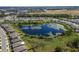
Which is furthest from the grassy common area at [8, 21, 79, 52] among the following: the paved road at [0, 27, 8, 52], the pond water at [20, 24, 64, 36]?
the paved road at [0, 27, 8, 52]

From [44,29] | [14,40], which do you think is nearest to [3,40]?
[14,40]

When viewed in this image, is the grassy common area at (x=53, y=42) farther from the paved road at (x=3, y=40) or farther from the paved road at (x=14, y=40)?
the paved road at (x=3, y=40)

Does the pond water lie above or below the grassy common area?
above

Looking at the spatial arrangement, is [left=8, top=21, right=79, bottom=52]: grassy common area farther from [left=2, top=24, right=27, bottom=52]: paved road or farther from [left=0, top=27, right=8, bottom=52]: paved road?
[left=0, top=27, right=8, bottom=52]: paved road

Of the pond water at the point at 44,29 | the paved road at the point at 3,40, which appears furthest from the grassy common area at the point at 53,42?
the paved road at the point at 3,40

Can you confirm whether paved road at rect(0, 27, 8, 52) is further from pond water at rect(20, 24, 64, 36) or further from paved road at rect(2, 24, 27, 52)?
pond water at rect(20, 24, 64, 36)

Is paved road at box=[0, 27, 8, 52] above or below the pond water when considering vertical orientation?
below
